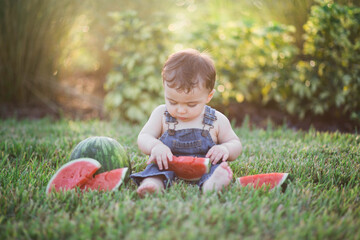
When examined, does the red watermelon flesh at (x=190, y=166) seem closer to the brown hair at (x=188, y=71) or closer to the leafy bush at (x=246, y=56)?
the brown hair at (x=188, y=71)

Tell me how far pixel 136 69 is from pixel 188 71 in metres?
2.87

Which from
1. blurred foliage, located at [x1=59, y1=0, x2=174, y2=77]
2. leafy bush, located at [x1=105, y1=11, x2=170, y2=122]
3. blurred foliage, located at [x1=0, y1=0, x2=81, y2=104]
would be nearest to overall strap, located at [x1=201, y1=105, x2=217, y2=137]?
leafy bush, located at [x1=105, y1=11, x2=170, y2=122]

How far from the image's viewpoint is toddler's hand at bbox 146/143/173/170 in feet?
7.43

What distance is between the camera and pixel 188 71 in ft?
7.40

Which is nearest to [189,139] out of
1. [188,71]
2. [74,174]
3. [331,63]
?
[188,71]

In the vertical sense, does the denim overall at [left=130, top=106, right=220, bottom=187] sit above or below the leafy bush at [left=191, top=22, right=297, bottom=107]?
below

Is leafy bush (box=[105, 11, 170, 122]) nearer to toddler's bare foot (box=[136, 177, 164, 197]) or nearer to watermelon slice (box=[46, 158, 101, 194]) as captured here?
watermelon slice (box=[46, 158, 101, 194])

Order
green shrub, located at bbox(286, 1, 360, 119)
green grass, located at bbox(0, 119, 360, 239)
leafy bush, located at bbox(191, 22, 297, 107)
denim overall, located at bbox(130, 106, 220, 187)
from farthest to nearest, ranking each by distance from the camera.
Result: leafy bush, located at bbox(191, 22, 297, 107) < green shrub, located at bbox(286, 1, 360, 119) < denim overall, located at bbox(130, 106, 220, 187) < green grass, located at bbox(0, 119, 360, 239)

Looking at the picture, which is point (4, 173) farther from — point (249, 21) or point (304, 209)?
point (249, 21)

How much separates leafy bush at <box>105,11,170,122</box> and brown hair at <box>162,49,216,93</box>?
2492mm

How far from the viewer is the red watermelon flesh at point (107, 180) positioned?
2170 mm

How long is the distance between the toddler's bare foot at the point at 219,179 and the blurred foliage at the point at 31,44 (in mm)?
4251

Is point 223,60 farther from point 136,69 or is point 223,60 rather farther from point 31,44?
point 31,44

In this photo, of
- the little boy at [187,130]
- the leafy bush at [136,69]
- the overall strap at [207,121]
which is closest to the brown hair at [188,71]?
the little boy at [187,130]
